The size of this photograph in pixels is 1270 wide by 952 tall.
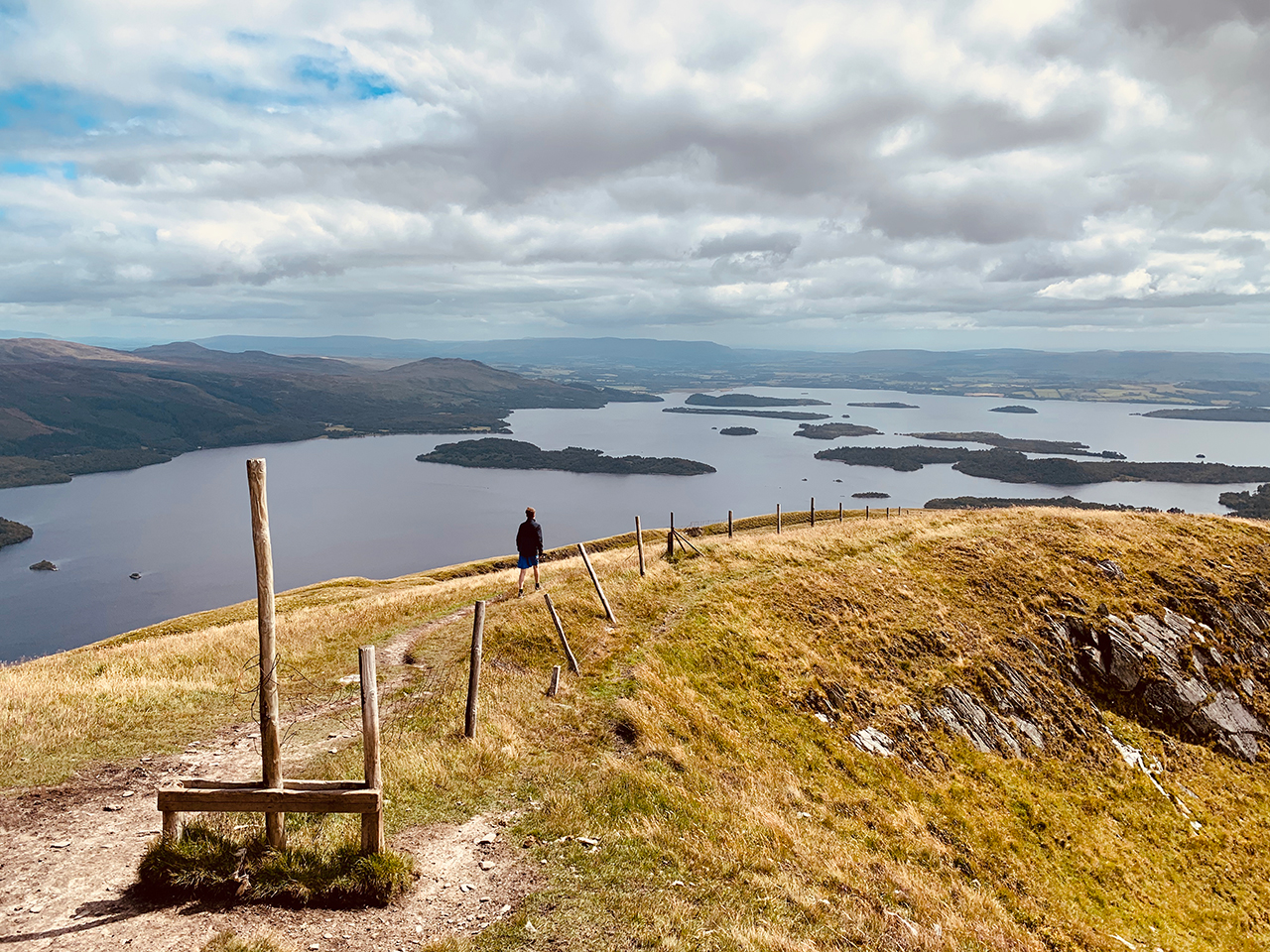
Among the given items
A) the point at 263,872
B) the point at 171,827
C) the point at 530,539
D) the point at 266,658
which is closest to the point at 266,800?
the point at 263,872

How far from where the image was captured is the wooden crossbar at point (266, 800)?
9.91m

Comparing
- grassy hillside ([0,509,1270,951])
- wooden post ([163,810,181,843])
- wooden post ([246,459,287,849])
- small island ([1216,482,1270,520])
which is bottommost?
small island ([1216,482,1270,520])

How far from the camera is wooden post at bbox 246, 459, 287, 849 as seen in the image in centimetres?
937

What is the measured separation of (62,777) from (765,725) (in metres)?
16.6

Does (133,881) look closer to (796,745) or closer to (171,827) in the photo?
(171,827)

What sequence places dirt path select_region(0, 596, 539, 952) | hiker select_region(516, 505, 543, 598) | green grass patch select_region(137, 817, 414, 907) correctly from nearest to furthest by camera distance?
dirt path select_region(0, 596, 539, 952)
green grass patch select_region(137, 817, 414, 907)
hiker select_region(516, 505, 543, 598)

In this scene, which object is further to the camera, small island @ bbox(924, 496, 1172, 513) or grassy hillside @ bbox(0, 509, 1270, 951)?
small island @ bbox(924, 496, 1172, 513)

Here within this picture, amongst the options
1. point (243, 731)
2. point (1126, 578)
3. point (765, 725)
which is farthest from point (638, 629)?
point (1126, 578)

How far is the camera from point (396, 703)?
61.3 feet

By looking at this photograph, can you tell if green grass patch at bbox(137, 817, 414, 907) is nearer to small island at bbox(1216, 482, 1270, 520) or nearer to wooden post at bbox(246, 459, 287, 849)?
wooden post at bbox(246, 459, 287, 849)

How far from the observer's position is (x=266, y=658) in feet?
31.6

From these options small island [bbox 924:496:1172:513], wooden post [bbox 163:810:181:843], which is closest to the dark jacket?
wooden post [bbox 163:810:181:843]

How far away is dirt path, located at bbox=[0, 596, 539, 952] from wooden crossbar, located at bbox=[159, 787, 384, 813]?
1.32 metres

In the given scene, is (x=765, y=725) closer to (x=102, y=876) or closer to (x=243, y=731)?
(x=243, y=731)
